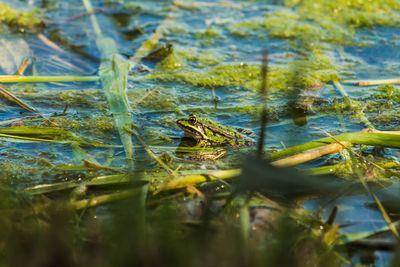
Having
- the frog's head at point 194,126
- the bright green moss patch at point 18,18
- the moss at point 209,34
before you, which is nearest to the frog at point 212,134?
the frog's head at point 194,126

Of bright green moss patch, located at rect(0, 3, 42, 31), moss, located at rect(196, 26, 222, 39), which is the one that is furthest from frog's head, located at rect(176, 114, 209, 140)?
bright green moss patch, located at rect(0, 3, 42, 31)

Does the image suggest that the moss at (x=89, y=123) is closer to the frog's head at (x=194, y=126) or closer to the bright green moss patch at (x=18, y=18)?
the frog's head at (x=194, y=126)

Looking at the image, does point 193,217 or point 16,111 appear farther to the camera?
point 16,111

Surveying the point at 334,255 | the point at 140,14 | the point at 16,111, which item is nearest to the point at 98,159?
the point at 16,111

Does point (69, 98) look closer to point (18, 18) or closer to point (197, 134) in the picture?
point (197, 134)

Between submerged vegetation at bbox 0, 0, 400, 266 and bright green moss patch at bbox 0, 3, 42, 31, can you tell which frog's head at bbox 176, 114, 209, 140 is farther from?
bright green moss patch at bbox 0, 3, 42, 31

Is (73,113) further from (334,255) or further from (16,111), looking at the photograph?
(334,255)
